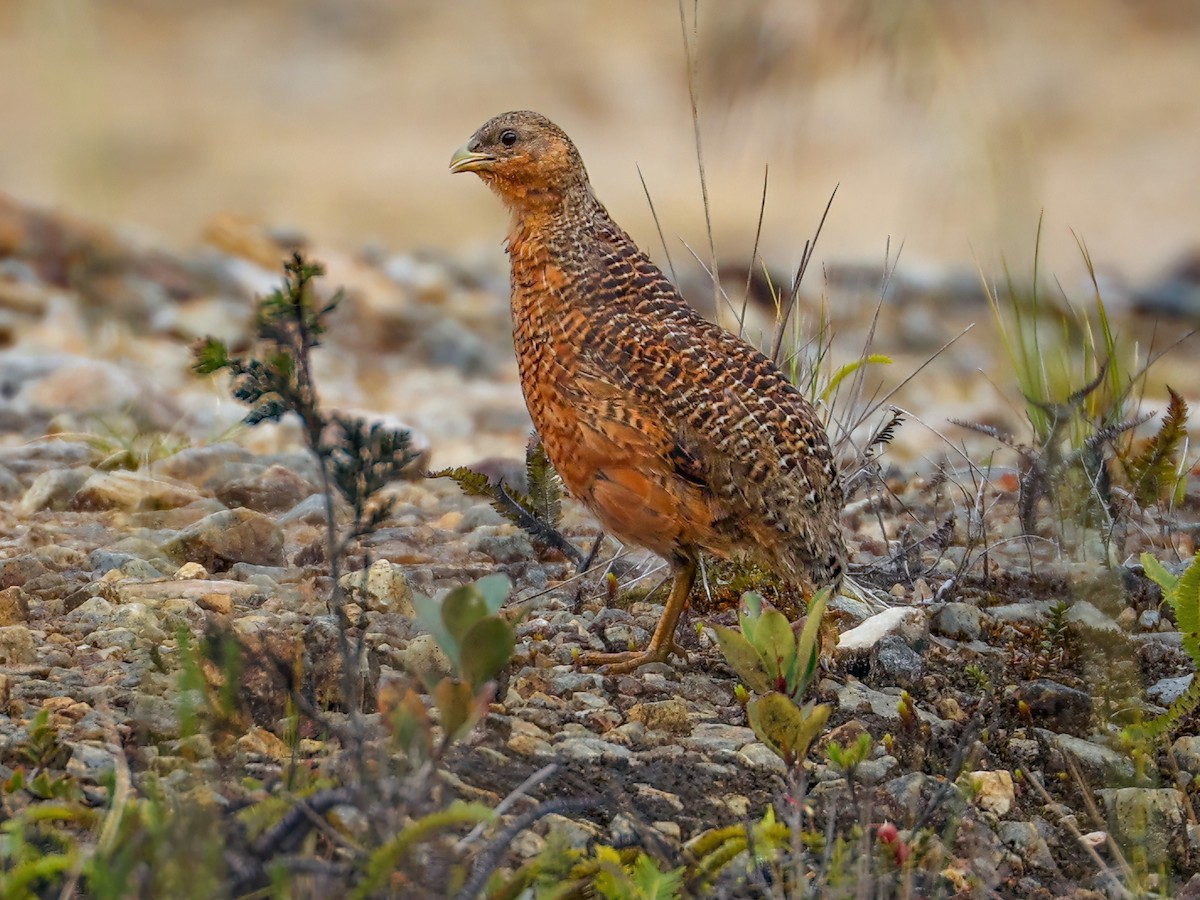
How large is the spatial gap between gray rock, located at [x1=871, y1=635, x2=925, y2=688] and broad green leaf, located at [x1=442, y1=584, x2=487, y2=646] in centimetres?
175

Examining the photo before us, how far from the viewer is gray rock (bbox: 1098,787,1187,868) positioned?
10.9ft

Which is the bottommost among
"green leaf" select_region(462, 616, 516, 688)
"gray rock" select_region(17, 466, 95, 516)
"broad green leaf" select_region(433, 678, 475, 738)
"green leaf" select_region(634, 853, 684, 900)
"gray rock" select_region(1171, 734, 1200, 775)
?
"green leaf" select_region(634, 853, 684, 900)

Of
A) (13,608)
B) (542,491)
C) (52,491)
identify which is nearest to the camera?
(13,608)

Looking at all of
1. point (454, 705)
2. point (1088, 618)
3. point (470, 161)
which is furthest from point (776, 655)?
point (470, 161)

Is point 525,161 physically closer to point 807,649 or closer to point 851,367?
point 851,367

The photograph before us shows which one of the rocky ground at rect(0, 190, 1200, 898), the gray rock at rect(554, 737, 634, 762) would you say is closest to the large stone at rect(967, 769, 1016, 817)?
the rocky ground at rect(0, 190, 1200, 898)

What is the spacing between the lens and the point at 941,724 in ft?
12.5

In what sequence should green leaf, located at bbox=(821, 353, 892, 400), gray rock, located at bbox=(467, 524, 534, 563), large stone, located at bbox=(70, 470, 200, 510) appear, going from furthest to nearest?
1. large stone, located at bbox=(70, 470, 200, 510)
2. gray rock, located at bbox=(467, 524, 534, 563)
3. green leaf, located at bbox=(821, 353, 892, 400)

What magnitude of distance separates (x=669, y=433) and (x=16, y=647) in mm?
1847

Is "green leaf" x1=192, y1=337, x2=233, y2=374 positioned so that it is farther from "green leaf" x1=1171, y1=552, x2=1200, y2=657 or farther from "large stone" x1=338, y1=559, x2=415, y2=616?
"green leaf" x1=1171, y1=552, x2=1200, y2=657

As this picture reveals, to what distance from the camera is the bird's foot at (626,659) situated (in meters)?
4.04

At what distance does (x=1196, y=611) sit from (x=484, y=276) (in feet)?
28.3

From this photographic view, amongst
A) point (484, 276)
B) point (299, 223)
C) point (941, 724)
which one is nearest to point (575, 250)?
point (941, 724)

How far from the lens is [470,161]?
15.8 ft
